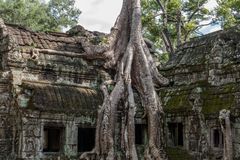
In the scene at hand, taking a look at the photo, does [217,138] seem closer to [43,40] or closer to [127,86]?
[127,86]

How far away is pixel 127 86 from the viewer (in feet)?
34.3

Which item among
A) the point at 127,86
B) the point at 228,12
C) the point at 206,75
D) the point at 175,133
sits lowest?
the point at 175,133

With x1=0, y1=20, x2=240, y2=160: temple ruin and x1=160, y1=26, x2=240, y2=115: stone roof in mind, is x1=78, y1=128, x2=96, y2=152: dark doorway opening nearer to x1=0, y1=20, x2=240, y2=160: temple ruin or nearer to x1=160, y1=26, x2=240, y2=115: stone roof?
x1=0, y1=20, x2=240, y2=160: temple ruin

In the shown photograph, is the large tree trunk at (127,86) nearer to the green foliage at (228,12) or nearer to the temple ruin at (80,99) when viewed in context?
the temple ruin at (80,99)

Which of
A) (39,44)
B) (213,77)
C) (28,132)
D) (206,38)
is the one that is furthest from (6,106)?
(206,38)

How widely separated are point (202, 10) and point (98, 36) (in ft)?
42.7

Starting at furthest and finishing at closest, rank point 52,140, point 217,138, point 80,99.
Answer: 1. point 52,140
2. point 80,99
3. point 217,138

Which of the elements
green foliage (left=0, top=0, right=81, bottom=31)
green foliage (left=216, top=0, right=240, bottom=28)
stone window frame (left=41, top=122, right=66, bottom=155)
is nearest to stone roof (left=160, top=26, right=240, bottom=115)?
stone window frame (left=41, top=122, right=66, bottom=155)

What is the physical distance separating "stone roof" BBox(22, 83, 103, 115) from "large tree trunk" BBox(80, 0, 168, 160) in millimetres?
607

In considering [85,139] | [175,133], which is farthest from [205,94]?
[85,139]

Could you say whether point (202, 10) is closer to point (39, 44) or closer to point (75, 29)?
point (75, 29)

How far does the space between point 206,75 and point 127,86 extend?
2.21 m

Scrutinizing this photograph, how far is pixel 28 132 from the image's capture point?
379 inches

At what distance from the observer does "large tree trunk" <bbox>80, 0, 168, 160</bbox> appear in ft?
31.8
